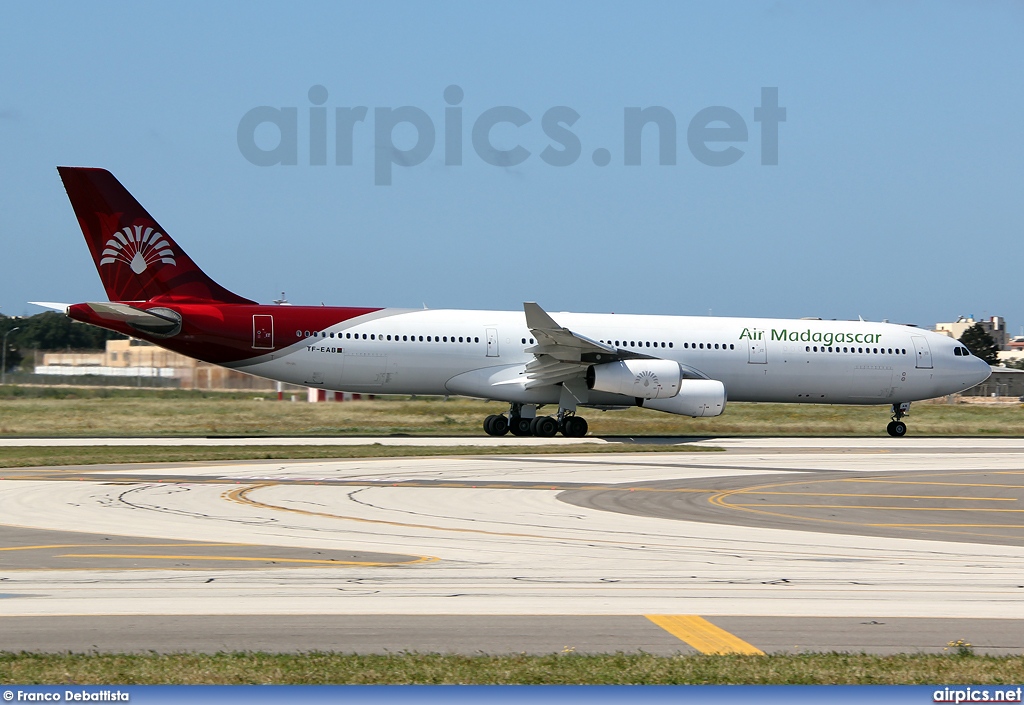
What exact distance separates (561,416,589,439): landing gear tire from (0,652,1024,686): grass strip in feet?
90.5

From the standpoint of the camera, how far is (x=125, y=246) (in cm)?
3388

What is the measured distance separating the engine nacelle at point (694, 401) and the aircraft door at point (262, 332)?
1130cm

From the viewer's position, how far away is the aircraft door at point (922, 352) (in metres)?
38.8

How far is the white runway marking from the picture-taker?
10.1m

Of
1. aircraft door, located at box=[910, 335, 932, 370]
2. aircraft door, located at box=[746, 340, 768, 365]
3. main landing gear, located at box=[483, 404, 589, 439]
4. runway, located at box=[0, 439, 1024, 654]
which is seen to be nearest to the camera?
runway, located at box=[0, 439, 1024, 654]

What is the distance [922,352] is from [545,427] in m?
13.4

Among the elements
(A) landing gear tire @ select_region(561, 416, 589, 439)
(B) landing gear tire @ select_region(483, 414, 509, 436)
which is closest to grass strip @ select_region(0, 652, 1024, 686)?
(A) landing gear tire @ select_region(561, 416, 589, 439)

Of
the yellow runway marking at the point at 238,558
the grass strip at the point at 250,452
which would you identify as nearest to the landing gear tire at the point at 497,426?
the grass strip at the point at 250,452

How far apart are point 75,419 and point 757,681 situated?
3954 cm

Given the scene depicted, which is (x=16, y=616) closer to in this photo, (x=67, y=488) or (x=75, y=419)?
(x=67, y=488)

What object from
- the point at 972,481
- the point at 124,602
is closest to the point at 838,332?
the point at 972,481

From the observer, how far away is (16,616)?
9.27 meters

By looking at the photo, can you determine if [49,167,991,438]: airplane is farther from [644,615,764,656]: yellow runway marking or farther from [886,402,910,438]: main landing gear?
[644,615,764,656]: yellow runway marking

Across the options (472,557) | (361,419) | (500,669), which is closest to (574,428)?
(361,419)
